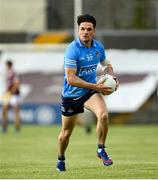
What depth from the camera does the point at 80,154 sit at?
66.4 ft

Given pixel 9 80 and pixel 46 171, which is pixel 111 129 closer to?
pixel 9 80

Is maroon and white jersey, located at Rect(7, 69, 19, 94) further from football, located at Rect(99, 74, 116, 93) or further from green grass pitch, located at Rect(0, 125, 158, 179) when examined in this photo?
football, located at Rect(99, 74, 116, 93)

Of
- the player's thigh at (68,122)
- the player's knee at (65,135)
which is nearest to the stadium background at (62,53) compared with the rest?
the player's knee at (65,135)

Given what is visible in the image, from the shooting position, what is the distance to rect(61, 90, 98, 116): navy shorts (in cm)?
1437

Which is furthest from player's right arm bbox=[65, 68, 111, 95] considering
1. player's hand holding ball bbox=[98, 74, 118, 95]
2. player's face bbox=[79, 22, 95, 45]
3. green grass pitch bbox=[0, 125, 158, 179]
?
green grass pitch bbox=[0, 125, 158, 179]

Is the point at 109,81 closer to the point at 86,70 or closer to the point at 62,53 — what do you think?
the point at 86,70

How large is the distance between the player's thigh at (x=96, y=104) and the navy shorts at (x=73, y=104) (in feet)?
0.22

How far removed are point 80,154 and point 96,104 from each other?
6035mm

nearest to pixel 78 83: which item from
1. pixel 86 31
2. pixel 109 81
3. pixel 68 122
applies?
pixel 109 81

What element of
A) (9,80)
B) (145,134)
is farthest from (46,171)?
(9,80)

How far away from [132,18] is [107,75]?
22.4 metres

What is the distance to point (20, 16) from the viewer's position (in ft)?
126

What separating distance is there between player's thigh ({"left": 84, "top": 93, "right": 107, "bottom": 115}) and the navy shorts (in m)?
0.07

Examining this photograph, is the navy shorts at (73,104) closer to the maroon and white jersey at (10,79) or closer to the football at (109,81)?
the football at (109,81)
